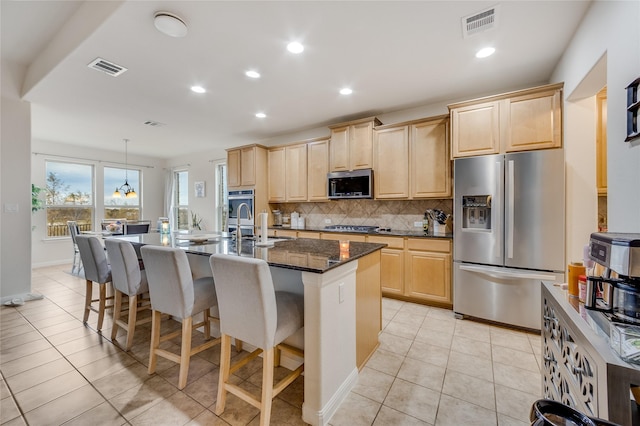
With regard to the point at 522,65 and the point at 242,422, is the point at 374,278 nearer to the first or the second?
the point at 242,422

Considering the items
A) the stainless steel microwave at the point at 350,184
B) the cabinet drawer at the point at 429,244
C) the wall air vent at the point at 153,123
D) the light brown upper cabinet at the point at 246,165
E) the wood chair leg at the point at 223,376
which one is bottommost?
the wood chair leg at the point at 223,376

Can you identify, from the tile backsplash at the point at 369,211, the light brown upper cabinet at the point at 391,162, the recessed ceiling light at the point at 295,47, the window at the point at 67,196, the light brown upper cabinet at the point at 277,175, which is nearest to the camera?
the recessed ceiling light at the point at 295,47

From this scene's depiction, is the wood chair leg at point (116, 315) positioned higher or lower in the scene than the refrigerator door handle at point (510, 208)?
lower

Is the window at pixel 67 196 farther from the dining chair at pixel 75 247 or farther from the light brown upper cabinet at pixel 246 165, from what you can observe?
the light brown upper cabinet at pixel 246 165

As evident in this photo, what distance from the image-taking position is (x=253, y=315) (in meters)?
1.46

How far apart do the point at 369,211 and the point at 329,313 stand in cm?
298

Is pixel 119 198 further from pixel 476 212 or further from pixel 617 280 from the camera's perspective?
pixel 617 280

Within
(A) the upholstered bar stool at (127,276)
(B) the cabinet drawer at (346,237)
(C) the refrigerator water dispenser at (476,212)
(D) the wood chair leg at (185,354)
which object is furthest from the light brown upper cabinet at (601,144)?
(A) the upholstered bar stool at (127,276)

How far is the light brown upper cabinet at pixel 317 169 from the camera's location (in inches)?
176

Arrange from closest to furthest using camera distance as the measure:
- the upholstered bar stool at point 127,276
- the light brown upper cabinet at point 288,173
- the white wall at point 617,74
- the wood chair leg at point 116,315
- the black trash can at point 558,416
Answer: the black trash can at point 558,416
the white wall at point 617,74
the upholstered bar stool at point 127,276
the wood chair leg at point 116,315
the light brown upper cabinet at point 288,173

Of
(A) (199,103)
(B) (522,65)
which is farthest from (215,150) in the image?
(B) (522,65)

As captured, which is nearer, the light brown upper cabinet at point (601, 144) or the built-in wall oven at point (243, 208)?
the light brown upper cabinet at point (601, 144)

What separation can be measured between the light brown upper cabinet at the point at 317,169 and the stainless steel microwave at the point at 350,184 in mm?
175

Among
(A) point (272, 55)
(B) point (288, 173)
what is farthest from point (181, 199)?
(A) point (272, 55)
